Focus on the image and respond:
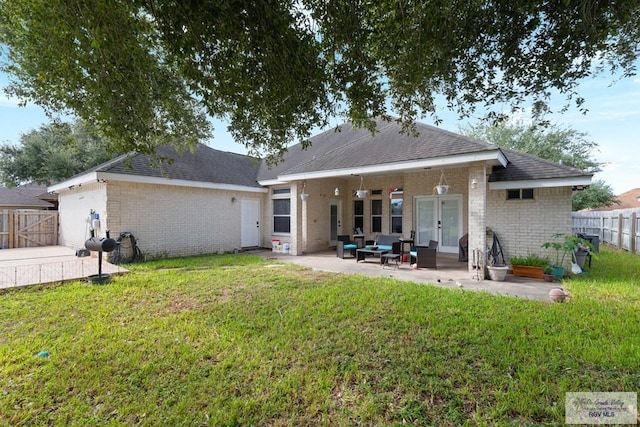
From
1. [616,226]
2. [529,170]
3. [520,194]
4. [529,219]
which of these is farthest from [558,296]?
[616,226]

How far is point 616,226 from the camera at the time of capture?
50.3 feet

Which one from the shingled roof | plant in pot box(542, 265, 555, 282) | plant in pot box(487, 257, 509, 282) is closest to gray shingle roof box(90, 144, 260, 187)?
the shingled roof

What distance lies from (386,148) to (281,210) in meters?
6.08

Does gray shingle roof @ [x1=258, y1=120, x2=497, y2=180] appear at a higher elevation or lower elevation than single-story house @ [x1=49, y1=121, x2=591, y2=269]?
higher

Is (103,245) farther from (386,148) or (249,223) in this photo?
(386,148)

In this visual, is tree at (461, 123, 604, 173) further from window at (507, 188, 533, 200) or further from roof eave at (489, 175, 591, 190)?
roof eave at (489, 175, 591, 190)

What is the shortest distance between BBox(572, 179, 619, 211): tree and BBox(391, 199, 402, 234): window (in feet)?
66.8

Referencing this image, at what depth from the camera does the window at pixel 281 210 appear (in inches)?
560

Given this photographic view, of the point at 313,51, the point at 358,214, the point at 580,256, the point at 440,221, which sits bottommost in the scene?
the point at 580,256

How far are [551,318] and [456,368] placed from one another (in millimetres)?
2659

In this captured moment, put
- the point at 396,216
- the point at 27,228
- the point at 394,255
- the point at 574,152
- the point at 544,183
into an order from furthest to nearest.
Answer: the point at 574,152, the point at 27,228, the point at 396,216, the point at 394,255, the point at 544,183

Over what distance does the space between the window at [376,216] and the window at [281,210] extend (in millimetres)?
4084

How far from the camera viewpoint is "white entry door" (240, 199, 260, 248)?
14.5 metres

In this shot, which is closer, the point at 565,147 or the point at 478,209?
the point at 478,209
